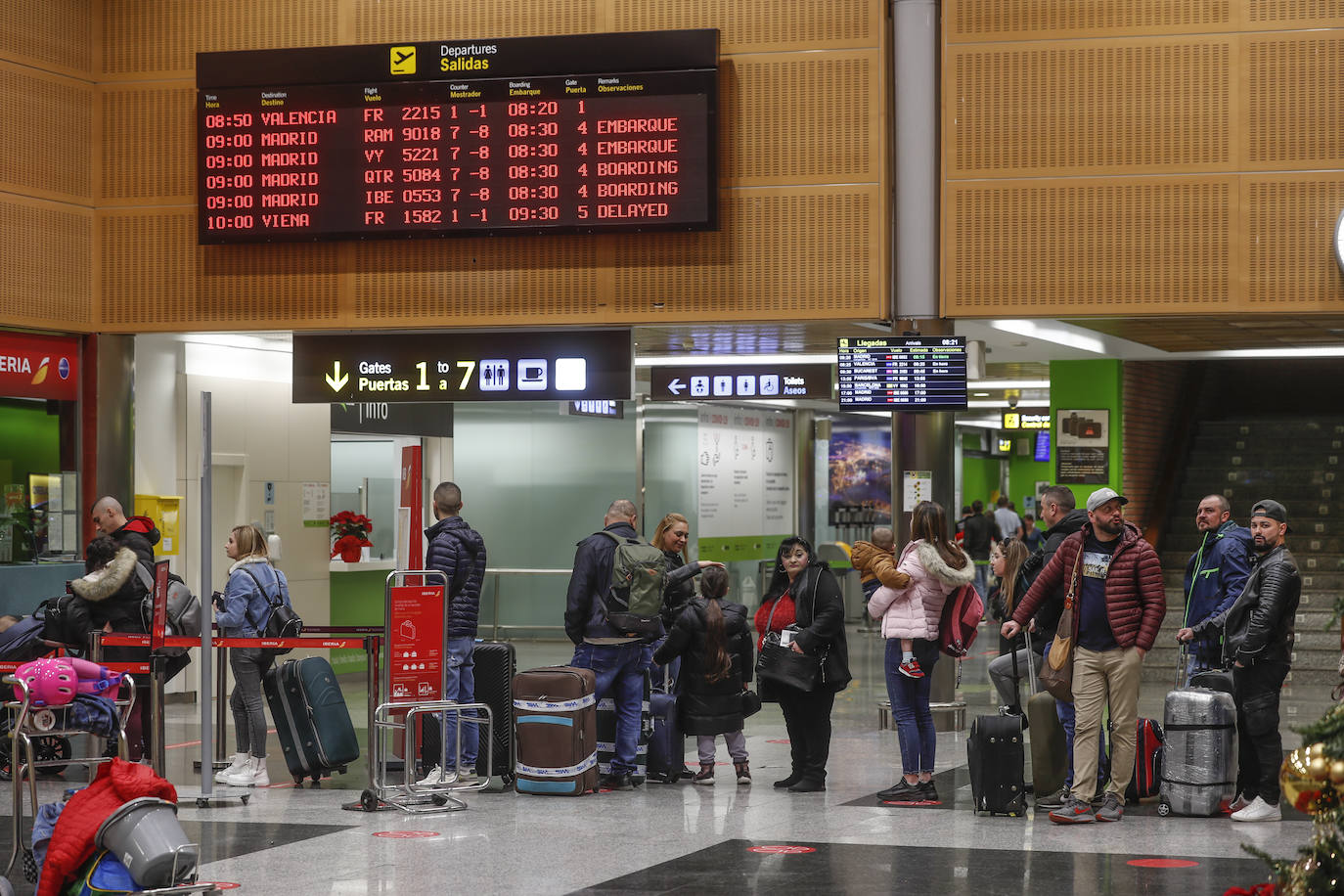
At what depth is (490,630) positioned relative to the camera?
19891 mm

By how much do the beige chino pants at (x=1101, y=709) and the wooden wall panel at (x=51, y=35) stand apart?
8.35 m

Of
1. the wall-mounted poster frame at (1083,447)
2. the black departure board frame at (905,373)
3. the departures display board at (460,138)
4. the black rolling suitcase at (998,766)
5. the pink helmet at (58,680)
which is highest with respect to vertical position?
the departures display board at (460,138)

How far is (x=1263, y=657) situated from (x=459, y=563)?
4.44m

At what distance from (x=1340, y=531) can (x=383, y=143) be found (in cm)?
1190

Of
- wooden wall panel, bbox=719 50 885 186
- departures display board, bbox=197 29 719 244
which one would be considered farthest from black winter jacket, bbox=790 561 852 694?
Answer: wooden wall panel, bbox=719 50 885 186

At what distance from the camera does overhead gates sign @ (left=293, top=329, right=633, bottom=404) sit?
460 inches

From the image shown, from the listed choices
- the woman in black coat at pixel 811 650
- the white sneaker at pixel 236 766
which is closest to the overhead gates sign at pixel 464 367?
the woman in black coat at pixel 811 650

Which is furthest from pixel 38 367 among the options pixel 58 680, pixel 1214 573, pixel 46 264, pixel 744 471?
pixel 744 471

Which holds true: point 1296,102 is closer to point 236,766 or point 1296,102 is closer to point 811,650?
point 811,650

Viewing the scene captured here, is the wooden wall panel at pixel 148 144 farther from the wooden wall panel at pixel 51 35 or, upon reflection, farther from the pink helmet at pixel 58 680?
the pink helmet at pixel 58 680

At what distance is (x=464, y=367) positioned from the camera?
11883 millimetres

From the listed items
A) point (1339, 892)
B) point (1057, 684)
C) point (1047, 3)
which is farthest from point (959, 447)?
point (1339, 892)

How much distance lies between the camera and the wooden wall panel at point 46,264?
11812 mm

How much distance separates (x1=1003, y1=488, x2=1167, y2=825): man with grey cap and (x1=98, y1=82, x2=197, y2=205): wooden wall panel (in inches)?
280
